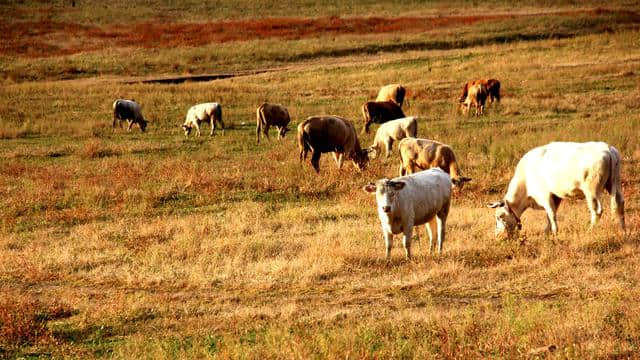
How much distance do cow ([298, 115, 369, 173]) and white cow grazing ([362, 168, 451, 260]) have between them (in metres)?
8.35

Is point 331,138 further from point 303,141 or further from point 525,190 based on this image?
point 525,190

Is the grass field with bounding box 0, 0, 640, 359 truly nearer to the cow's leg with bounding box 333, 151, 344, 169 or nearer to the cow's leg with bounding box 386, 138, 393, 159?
the cow's leg with bounding box 333, 151, 344, 169

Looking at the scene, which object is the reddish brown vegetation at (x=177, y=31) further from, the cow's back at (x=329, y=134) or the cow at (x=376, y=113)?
the cow's back at (x=329, y=134)

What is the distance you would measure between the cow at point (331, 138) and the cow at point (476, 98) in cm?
1056

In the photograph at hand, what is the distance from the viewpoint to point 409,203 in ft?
40.0

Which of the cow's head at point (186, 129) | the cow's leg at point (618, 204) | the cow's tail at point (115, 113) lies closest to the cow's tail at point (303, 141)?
the cow's head at point (186, 129)

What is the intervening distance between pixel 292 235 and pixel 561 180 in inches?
175

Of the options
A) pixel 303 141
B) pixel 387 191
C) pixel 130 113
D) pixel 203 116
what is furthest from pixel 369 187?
pixel 130 113

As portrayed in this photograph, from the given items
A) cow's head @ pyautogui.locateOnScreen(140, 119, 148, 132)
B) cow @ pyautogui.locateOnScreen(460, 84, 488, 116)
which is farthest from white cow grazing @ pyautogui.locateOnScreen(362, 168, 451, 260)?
cow @ pyautogui.locateOnScreen(460, 84, 488, 116)

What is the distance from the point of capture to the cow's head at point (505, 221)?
1312 centimetres

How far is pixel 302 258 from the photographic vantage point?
12.3 metres

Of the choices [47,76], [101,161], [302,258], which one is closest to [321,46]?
[47,76]

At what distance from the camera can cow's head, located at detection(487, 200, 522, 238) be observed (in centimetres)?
1312

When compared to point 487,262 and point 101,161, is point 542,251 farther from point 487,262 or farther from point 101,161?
point 101,161
